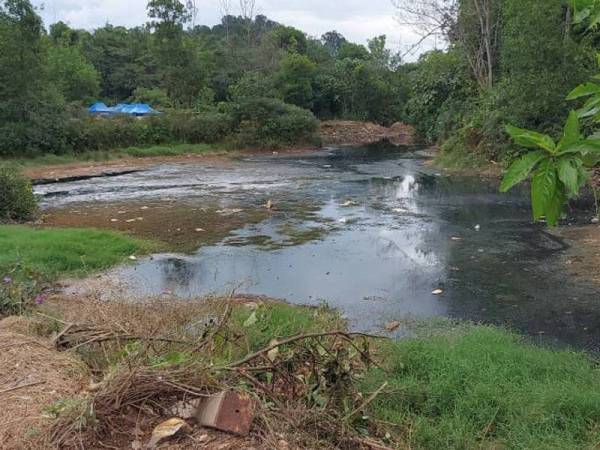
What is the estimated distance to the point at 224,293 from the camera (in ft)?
20.8

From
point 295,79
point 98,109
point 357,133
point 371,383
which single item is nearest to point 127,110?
point 98,109

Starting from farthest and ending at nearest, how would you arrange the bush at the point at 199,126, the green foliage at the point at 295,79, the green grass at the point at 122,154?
1. the green foliage at the point at 295,79
2. the bush at the point at 199,126
3. the green grass at the point at 122,154

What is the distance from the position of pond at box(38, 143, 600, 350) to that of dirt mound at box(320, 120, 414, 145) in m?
20.6

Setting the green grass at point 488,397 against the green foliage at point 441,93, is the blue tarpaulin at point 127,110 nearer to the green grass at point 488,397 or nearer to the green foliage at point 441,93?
the green foliage at point 441,93

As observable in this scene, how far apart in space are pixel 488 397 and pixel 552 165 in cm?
233

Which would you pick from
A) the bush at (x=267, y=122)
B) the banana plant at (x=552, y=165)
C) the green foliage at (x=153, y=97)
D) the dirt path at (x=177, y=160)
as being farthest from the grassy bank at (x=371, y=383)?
the green foliage at (x=153, y=97)

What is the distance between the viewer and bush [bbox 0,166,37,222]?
10.6 metres

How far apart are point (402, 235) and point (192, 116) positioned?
19943 mm

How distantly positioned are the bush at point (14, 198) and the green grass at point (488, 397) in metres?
8.65

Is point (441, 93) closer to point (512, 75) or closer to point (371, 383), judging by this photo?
point (512, 75)

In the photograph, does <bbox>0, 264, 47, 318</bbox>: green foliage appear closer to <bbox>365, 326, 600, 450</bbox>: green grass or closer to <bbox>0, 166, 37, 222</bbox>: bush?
<bbox>365, 326, 600, 450</bbox>: green grass

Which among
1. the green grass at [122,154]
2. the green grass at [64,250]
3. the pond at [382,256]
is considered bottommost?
the pond at [382,256]

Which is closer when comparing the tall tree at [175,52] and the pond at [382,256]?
the pond at [382,256]

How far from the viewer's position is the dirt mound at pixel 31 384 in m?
2.71
